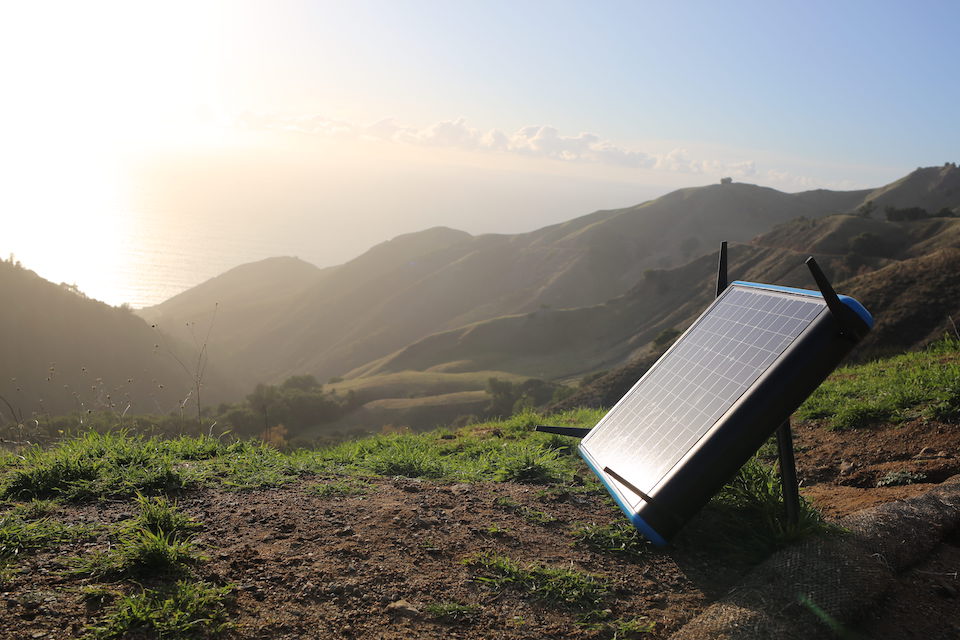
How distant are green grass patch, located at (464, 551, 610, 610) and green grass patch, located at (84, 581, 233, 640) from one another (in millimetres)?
1435

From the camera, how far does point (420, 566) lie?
3645mm

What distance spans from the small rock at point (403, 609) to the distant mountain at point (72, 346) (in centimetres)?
4252

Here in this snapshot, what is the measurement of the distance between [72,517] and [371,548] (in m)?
2.09

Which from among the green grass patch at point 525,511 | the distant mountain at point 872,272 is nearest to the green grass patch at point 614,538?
the green grass patch at point 525,511

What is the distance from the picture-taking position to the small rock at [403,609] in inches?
124

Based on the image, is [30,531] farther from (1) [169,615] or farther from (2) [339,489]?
(2) [339,489]

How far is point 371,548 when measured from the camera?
3807 mm

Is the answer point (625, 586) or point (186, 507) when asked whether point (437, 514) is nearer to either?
point (625, 586)

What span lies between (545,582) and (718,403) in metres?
1.49

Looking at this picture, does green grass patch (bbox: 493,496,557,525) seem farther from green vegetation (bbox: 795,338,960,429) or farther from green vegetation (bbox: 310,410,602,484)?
green vegetation (bbox: 795,338,960,429)

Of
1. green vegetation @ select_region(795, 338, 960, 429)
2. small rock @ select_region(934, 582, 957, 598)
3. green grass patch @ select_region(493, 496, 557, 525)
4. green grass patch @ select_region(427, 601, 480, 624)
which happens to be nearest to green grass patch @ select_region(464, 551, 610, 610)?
green grass patch @ select_region(427, 601, 480, 624)

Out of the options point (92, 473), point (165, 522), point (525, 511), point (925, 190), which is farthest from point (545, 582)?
point (925, 190)

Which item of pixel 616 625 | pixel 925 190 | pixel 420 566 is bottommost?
pixel 616 625

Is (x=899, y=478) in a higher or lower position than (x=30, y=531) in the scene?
lower
